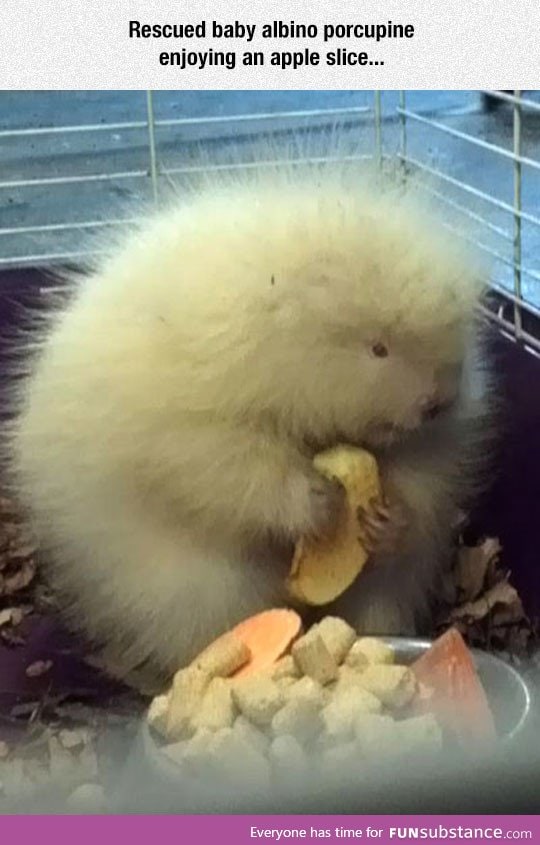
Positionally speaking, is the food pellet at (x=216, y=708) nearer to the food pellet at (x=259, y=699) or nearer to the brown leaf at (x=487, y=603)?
the food pellet at (x=259, y=699)

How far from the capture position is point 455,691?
87cm

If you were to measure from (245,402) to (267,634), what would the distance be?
16 cm

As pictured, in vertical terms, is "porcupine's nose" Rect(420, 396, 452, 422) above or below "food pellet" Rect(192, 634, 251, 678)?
above

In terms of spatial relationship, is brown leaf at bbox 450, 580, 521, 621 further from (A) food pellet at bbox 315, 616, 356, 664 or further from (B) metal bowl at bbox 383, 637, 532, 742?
(A) food pellet at bbox 315, 616, 356, 664

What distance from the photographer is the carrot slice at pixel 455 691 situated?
791 mm

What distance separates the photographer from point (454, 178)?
1178 millimetres

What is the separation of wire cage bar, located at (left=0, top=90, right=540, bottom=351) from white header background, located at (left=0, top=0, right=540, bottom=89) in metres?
0.20

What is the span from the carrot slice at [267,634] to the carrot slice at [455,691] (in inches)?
3.4

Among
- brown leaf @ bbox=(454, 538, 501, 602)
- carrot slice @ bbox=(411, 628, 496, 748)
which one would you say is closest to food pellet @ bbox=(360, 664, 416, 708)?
carrot slice @ bbox=(411, 628, 496, 748)

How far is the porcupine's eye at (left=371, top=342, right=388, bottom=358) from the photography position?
940 mm

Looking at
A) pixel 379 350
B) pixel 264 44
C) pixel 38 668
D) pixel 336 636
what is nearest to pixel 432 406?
pixel 379 350

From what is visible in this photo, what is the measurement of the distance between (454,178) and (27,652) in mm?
524

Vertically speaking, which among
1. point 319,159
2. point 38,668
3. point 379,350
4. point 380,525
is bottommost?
point 38,668

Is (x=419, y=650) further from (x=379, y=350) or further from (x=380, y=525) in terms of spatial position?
(x=379, y=350)
